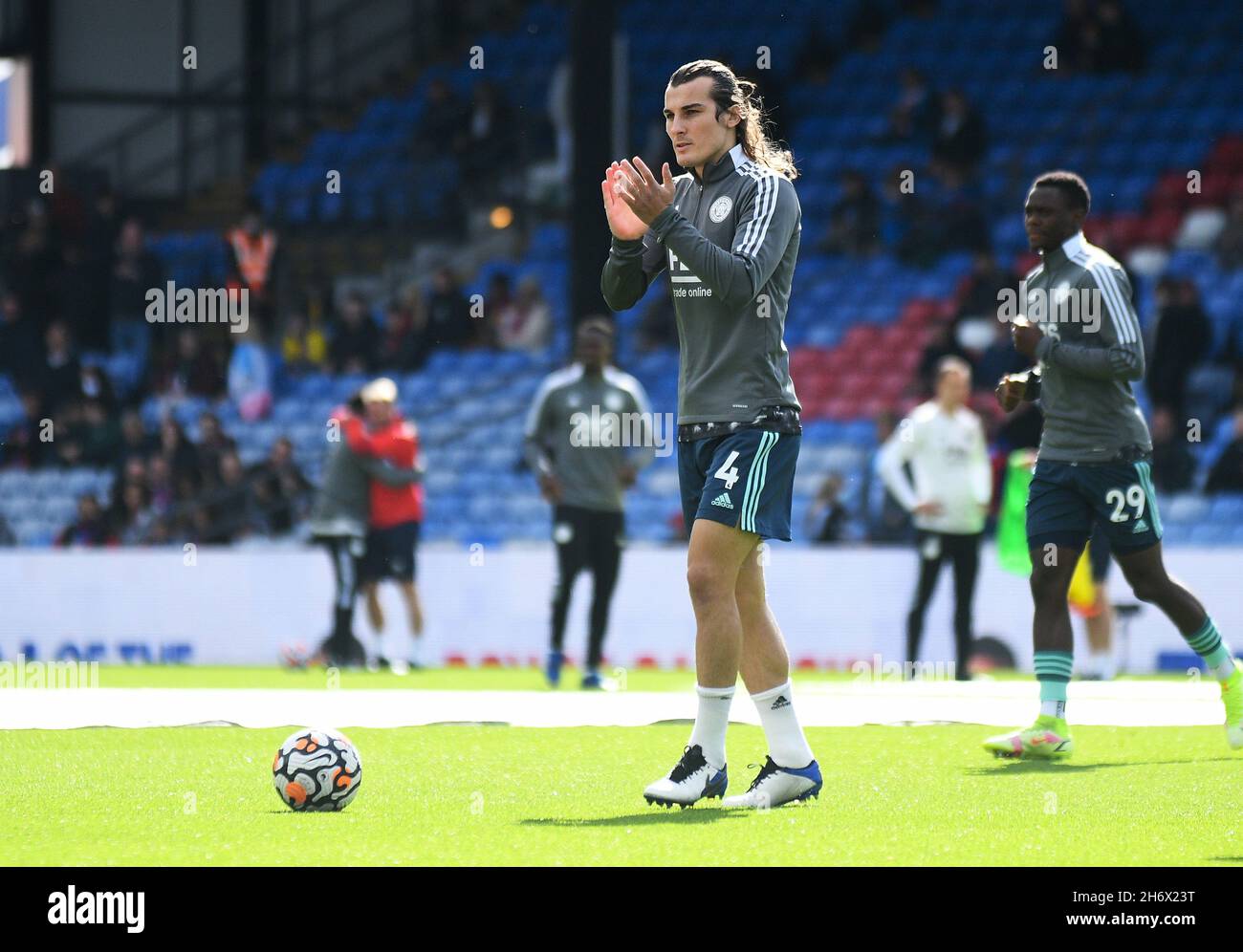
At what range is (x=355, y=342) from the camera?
74.1 feet

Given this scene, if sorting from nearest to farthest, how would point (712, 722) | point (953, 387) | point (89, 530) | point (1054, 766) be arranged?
point (712, 722)
point (1054, 766)
point (953, 387)
point (89, 530)

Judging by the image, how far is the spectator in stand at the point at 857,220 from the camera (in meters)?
21.4

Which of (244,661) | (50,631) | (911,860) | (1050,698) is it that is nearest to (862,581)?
(244,661)

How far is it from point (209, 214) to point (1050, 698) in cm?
2092

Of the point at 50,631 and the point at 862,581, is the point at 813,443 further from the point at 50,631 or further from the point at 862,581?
the point at 50,631

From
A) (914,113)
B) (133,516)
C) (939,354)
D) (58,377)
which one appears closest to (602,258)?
(939,354)

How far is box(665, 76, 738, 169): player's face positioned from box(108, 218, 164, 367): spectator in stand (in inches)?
686

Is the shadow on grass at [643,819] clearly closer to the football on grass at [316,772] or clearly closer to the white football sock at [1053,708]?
the football on grass at [316,772]

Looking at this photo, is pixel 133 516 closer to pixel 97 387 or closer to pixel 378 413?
pixel 97 387

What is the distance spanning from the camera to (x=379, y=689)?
41.7 feet

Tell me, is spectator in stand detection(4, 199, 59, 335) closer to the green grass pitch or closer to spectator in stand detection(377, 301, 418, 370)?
spectator in stand detection(377, 301, 418, 370)

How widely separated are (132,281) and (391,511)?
8.80 m

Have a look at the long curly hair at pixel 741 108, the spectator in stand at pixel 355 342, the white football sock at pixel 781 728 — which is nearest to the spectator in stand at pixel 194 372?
the spectator in stand at pixel 355 342

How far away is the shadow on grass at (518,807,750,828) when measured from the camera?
6.14 meters
